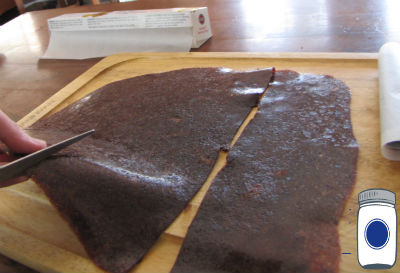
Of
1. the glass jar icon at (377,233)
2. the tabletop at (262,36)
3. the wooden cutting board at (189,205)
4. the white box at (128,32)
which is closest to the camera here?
the glass jar icon at (377,233)

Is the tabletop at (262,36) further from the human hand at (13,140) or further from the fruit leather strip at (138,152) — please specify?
the human hand at (13,140)

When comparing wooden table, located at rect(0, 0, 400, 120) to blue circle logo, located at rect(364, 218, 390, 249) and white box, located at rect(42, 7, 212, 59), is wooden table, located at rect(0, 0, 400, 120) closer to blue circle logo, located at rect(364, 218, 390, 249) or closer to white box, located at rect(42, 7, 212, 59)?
white box, located at rect(42, 7, 212, 59)

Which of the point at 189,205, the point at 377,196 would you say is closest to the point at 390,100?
the point at 377,196

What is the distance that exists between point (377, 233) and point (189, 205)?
0.45 m

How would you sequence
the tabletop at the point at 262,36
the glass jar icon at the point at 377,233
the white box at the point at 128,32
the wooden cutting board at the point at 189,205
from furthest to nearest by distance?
the white box at the point at 128,32, the tabletop at the point at 262,36, the wooden cutting board at the point at 189,205, the glass jar icon at the point at 377,233

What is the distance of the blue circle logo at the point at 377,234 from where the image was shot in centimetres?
69

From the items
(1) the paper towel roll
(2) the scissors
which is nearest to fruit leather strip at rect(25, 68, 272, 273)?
(2) the scissors

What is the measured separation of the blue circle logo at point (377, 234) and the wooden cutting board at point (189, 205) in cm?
5

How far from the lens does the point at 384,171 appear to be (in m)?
0.89

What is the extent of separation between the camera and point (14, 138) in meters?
0.89

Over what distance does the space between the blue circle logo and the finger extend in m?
0.84

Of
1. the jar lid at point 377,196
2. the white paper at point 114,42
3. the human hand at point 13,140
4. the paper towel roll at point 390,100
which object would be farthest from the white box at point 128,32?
the jar lid at point 377,196

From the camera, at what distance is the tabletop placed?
1.63 metres

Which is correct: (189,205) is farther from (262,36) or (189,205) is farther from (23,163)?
(262,36)
